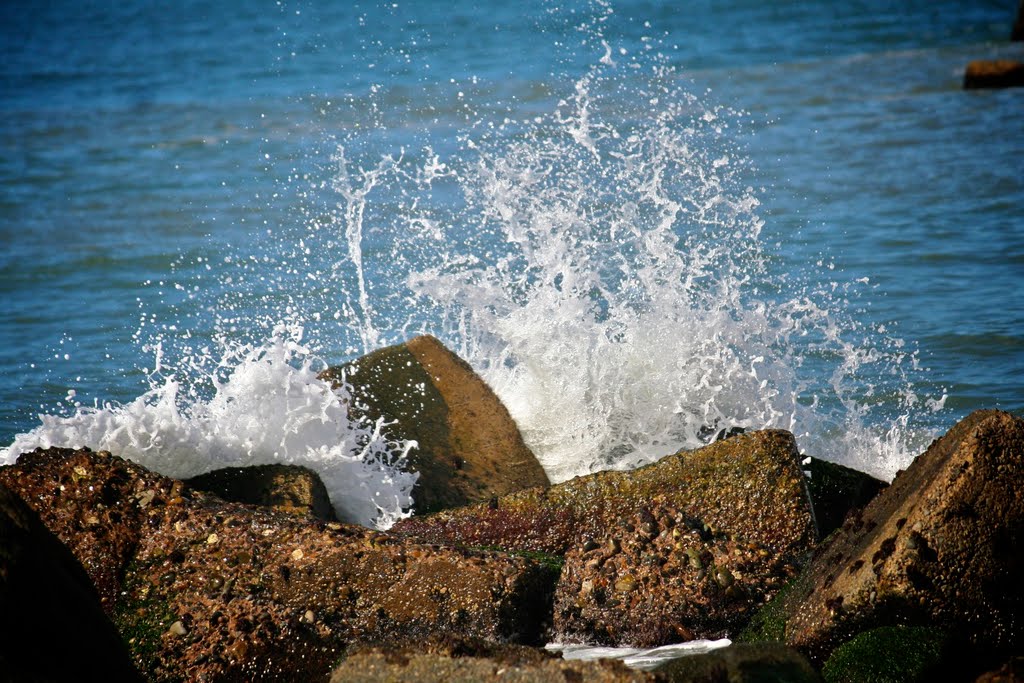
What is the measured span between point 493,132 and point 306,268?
5.20 metres

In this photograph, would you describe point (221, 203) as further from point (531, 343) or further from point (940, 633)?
point (940, 633)

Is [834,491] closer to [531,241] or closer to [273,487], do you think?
[273,487]

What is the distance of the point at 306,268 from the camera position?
9.51m

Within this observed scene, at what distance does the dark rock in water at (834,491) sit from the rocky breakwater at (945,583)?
0.91m

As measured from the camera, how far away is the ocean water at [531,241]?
5906 millimetres

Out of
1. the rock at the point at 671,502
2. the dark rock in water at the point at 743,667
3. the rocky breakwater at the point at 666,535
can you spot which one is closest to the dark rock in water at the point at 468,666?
the dark rock in water at the point at 743,667

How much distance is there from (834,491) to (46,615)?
3.00 meters

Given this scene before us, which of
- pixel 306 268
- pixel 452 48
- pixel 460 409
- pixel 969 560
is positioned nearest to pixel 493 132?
pixel 306 268

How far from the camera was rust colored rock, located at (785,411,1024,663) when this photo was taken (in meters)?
3.38

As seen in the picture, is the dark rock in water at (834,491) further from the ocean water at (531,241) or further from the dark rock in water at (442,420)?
the dark rock in water at (442,420)

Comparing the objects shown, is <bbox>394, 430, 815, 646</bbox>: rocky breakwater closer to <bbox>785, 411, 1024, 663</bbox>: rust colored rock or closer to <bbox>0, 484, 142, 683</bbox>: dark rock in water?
<bbox>785, 411, 1024, 663</bbox>: rust colored rock

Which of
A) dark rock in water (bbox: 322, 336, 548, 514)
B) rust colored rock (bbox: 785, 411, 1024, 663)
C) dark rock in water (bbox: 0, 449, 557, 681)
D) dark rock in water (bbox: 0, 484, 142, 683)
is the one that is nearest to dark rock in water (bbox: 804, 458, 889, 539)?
rust colored rock (bbox: 785, 411, 1024, 663)

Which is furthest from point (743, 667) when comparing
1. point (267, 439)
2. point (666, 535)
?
point (267, 439)

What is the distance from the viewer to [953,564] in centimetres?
339
